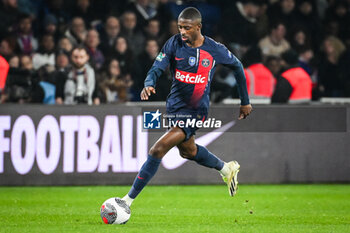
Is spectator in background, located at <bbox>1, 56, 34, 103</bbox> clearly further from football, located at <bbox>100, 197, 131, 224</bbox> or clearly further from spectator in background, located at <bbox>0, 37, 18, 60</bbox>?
football, located at <bbox>100, 197, 131, 224</bbox>

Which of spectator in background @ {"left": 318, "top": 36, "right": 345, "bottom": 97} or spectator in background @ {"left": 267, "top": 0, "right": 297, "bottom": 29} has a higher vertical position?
spectator in background @ {"left": 267, "top": 0, "right": 297, "bottom": 29}

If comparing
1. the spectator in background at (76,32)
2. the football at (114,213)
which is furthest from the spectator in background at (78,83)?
the football at (114,213)

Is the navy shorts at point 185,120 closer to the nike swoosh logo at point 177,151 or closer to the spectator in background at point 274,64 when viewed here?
the nike swoosh logo at point 177,151

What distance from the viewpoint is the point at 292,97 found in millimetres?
12859

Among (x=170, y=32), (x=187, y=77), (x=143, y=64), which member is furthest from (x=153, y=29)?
(x=187, y=77)

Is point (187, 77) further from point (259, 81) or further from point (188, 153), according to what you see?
point (259, 81)

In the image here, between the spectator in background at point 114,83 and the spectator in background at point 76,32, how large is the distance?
3.19ft

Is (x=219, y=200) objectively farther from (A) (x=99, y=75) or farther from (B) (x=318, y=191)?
(A) (x=99, y=75)

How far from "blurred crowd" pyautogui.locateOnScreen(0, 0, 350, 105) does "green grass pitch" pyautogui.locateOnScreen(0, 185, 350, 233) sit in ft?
6.93

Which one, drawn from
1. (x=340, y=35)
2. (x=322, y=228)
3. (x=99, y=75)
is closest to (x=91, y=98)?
(x=99, y=75)

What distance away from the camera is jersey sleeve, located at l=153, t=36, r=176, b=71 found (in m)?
7.64

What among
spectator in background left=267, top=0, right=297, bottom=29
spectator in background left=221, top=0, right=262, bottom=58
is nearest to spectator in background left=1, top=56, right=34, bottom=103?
spectator in background left=221, top=0, right=262, bottom=58

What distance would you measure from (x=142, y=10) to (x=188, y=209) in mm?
7041

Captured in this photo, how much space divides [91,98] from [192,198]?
10.00 ft
